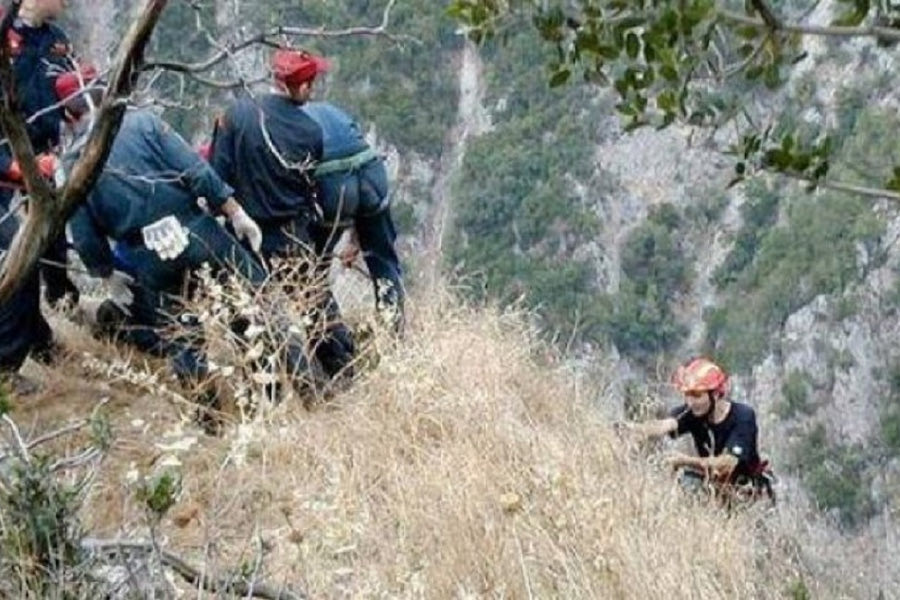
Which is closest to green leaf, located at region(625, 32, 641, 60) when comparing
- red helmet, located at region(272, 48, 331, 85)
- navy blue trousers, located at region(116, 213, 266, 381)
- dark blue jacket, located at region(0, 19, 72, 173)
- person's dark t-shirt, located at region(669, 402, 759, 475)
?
navy blue trousers, located at region(116, 213, 266, 381)

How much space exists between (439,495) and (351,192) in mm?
1866

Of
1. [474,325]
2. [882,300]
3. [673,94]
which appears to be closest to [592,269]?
[882,300]

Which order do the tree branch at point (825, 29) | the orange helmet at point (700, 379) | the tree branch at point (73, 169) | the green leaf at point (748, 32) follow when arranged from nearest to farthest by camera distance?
the tree branch at point (825, 29), the green leaf at point (748, 32), the tree branch at point (73, 169), the orange helmet at point (700, 379)

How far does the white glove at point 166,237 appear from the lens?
546 centimetres

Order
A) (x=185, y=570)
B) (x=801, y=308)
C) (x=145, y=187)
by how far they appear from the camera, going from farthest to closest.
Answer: (x=801, y=308)
(x=145, y=187)
(x=185, y=570)

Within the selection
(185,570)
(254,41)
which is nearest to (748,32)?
(254,41)

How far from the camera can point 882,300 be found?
48.4m

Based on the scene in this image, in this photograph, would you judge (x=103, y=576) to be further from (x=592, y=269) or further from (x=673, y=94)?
(x=592, y=269)

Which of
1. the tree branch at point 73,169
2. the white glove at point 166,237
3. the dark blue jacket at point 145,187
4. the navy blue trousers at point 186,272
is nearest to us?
the tree branch at point 73,169

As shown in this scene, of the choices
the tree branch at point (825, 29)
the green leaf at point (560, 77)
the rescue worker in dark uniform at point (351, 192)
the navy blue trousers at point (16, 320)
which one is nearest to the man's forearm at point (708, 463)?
the rescue worker in dark uniform at point (351, 192)

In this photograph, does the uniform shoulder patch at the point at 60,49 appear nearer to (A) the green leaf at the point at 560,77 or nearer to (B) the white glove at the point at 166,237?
(B) the white glove at the point at 166,237

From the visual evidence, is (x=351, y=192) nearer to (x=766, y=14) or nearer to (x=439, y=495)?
(x=439, y=495)

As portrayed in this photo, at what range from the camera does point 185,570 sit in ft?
10.6

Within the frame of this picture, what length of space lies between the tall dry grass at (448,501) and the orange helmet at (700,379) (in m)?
0.68
